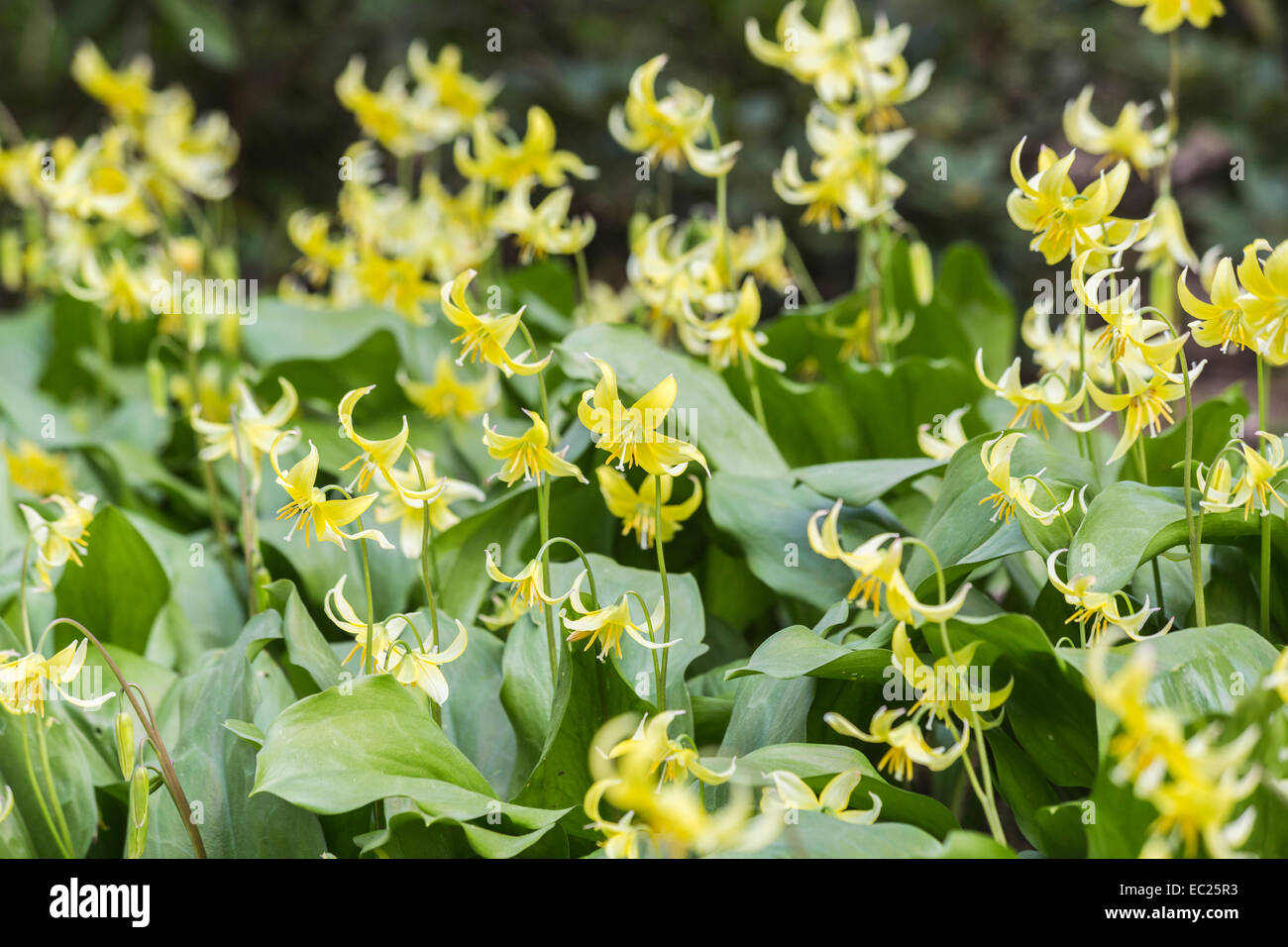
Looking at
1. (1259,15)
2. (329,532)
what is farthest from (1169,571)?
(1259,15)

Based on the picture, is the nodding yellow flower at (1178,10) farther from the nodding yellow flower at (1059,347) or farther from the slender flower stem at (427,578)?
the slender flower stem at (427,578)

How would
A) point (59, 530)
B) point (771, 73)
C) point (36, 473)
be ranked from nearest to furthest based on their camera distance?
1. point (59, 530)
2. point (36, 473)
3. point (771, 73)

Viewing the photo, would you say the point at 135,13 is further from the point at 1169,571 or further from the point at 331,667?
the point at 1169,571

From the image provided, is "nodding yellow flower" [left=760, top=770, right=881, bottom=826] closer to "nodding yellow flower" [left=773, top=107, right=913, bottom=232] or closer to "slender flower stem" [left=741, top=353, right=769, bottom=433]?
"slender flower stem" [left=741, top=353, right=769, bottom=433]

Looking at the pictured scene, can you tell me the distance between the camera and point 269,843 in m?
1.02

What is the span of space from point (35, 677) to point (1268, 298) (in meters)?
1.03

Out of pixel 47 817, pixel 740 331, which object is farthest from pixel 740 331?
pixel 47 817

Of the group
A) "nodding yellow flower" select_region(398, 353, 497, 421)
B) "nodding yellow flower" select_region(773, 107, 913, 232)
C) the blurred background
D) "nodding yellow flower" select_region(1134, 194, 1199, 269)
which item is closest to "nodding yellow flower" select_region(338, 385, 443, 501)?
"nodding yellow flower" select_region(398, 353, 497, 421)

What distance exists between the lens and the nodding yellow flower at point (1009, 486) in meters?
0.91

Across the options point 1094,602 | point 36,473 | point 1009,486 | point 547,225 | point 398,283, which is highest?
point 398,283

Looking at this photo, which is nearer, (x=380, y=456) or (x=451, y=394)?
(x=380, y=456)

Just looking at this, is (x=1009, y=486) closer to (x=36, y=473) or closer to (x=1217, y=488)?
(x=1217, y=488)

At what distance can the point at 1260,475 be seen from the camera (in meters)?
0.90

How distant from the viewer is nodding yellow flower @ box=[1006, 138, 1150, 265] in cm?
94
